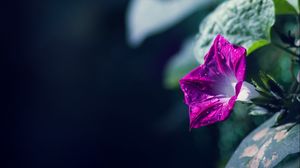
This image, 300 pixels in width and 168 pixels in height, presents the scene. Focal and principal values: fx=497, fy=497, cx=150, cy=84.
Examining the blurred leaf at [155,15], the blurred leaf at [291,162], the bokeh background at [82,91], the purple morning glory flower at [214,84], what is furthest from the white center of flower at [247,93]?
the bokeh background at [82,91]

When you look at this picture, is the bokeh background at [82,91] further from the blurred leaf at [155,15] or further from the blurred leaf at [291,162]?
the blurred leaf at [291,162]

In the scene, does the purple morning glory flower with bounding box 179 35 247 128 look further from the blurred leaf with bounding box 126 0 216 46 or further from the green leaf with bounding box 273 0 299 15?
the blurred leaf with bounding box 126 0 216 46

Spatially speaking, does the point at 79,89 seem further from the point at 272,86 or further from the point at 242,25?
the point at 272,86

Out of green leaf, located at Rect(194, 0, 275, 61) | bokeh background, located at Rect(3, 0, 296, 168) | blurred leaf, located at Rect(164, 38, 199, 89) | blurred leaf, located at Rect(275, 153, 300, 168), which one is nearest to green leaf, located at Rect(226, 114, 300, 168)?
blurred leaf, located at Rect(275, 153, 300, 168)

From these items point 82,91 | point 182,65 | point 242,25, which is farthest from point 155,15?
point 82,91

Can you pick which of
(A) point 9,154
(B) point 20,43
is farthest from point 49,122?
(B) point 20,43

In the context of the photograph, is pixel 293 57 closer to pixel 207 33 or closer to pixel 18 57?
pixel 207 33
